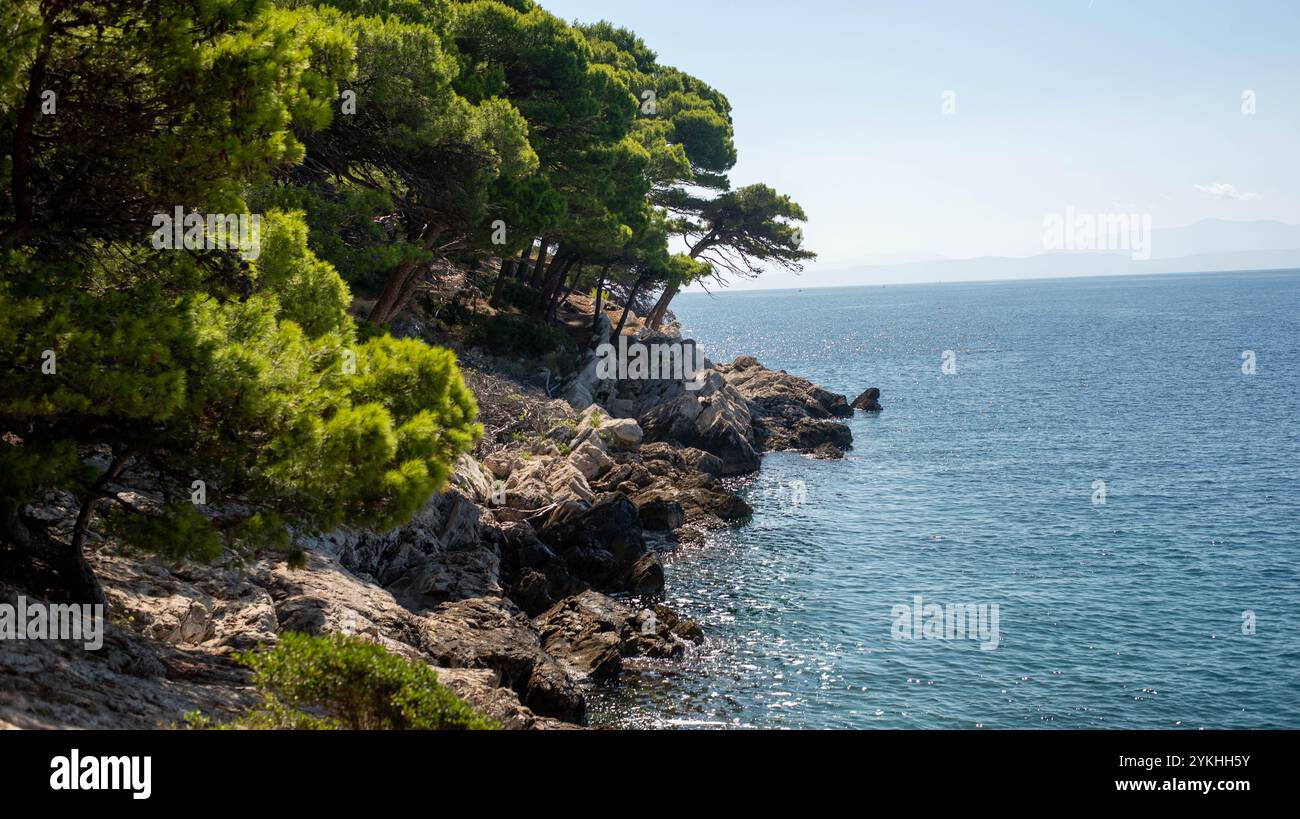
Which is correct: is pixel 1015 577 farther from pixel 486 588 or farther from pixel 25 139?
pixel 25 139

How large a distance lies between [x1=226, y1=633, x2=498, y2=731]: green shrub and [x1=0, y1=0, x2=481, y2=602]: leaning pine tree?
1.53 metres

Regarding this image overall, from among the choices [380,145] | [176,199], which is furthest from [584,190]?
[176,199]

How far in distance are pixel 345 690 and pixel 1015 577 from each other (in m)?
23.6

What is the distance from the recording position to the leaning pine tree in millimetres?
9070

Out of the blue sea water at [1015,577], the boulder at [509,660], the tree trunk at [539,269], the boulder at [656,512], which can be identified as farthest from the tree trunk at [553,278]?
the boulder at [509,660]

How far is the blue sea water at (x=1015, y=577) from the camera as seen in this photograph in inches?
791

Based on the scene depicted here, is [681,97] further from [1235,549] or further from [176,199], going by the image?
[176,199]

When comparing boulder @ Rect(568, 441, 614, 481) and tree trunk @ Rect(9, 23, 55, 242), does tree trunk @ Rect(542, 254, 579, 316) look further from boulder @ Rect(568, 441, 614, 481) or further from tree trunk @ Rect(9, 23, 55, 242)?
tree trunk @ Rect(9, 23, 55, 242)

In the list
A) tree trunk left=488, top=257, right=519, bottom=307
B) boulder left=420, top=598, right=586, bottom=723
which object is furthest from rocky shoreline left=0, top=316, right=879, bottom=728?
tree trunk left=488, top=257, right=519, bottom=307

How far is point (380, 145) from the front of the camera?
20.6m

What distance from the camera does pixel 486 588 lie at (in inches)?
794

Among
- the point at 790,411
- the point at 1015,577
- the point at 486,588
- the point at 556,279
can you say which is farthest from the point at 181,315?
the point at 790,411

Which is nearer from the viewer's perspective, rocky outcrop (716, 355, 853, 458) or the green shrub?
the green shrub
